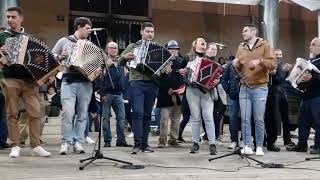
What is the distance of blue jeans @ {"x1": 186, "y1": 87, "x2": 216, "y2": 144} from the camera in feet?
26.9

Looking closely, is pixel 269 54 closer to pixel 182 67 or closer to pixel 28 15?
pixel 182 67

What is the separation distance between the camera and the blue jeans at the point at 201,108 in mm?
8195

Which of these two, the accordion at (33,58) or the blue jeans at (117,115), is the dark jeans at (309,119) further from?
the accordion at (33,58)

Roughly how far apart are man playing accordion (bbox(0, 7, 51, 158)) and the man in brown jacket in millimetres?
3100

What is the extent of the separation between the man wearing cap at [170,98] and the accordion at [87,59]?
1.95 meters

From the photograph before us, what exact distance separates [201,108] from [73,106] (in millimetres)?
2032

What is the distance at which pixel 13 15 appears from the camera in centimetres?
721

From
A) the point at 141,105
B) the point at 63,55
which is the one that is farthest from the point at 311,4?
the point at 63,55

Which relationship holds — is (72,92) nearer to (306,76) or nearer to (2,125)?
(2,125)

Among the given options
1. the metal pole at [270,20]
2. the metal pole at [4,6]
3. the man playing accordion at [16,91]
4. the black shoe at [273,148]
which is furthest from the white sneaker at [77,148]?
the metal pole at [270,20]

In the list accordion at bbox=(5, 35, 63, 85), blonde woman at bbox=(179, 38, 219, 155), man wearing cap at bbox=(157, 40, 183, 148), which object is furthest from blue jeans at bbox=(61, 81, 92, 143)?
man wearing cap at bbox=(157, 40, 183, 148)

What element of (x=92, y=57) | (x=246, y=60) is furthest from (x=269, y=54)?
(x=92, y=57)

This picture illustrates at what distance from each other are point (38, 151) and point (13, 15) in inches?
78.0

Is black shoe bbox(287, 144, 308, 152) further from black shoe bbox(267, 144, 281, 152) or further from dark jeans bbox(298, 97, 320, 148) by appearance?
black shoe bbox(267, 144, 281, 152)
